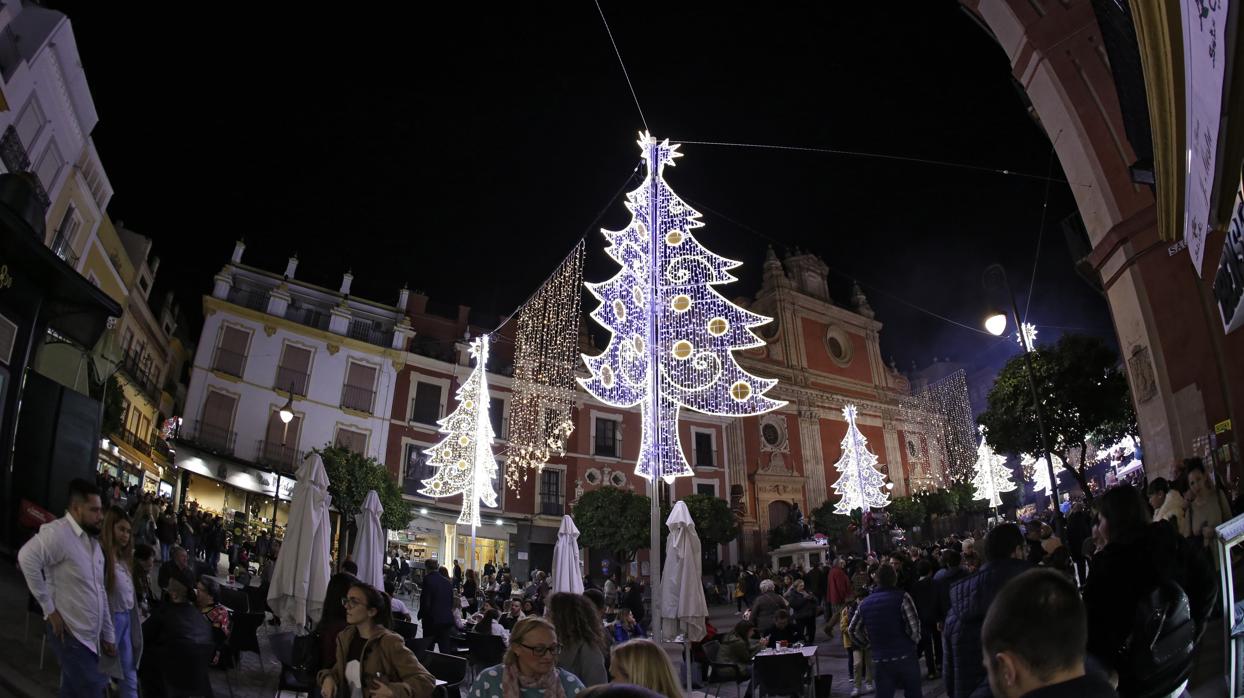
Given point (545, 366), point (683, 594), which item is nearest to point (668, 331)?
point (683, 594)

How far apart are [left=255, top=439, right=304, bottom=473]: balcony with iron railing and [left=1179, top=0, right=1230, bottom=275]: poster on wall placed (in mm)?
25941

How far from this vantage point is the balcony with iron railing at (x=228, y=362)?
81.0 ft

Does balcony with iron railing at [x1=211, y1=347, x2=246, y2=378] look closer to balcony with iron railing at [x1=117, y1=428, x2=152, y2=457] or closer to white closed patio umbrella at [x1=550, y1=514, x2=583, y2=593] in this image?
balcony with iron railing at [x1=117, y1=428, x2=152, y2=457]

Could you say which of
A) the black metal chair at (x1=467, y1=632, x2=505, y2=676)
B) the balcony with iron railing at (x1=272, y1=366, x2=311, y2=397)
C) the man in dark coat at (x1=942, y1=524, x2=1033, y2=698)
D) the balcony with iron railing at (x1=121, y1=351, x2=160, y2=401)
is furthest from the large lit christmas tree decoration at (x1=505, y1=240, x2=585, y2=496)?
the balcony with iron railing at (x1=121, y1=351, x2=160, y2=401)

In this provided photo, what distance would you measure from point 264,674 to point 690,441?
27297 mm

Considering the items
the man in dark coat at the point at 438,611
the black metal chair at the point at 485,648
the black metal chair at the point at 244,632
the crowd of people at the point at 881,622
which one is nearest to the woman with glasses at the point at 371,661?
the crowd of people at the point at 881,622

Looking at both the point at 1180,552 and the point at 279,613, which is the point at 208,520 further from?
the point at 1180,552

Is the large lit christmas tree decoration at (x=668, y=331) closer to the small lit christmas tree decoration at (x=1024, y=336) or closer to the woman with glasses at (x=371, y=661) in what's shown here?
the small lit christmas tree decoration at (x=1024, y=336)

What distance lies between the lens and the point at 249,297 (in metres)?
26.6

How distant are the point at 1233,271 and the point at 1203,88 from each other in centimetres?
140

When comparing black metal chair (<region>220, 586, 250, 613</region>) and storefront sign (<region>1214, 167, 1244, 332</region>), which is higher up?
storefront sign (<region>1214, 167, 1244, 332</region>)

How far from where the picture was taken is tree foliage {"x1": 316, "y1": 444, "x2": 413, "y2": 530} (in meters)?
21.5

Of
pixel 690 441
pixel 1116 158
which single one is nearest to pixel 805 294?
pixel 690 441

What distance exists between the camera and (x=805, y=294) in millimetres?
40938
